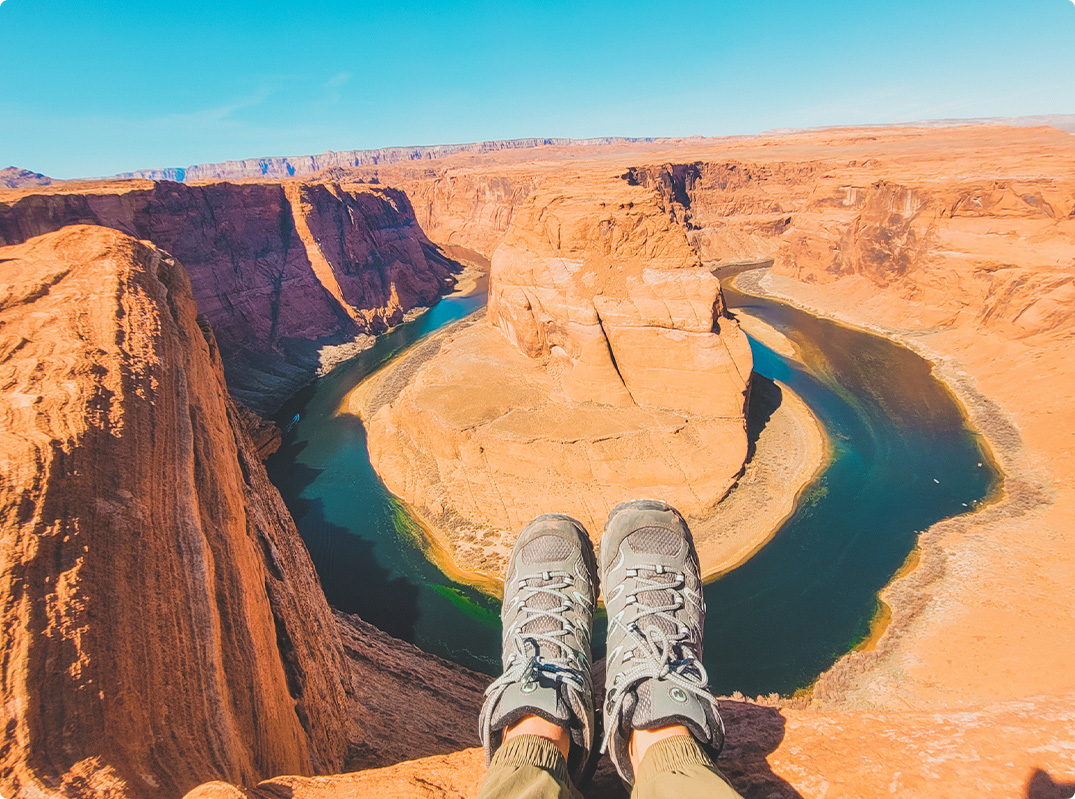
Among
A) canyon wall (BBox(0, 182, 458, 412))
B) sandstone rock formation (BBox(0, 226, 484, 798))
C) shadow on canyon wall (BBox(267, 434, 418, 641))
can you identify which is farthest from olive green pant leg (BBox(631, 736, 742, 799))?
canyon wall (BBox(0, 182, 458, 412))

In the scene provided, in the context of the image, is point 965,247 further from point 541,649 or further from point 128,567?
point 128,567

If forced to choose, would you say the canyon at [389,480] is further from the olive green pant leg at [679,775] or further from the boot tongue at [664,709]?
the olive green pant leg at [679,775]

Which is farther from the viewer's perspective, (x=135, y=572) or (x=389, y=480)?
(x=389, y=480)

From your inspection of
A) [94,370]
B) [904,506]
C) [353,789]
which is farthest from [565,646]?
[904,506]

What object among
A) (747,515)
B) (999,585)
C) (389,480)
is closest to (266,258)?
(389,480)

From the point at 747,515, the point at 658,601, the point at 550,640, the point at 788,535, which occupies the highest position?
the point at 658,601

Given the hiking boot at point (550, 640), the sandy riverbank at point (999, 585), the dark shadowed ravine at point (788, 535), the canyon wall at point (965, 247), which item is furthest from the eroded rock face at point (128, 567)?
the canyon wall at point (965, 247)

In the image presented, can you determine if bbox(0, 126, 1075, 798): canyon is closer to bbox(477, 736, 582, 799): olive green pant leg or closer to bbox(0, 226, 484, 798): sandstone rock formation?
bbox(0, 226, 484, 798): sandstone rock formation
